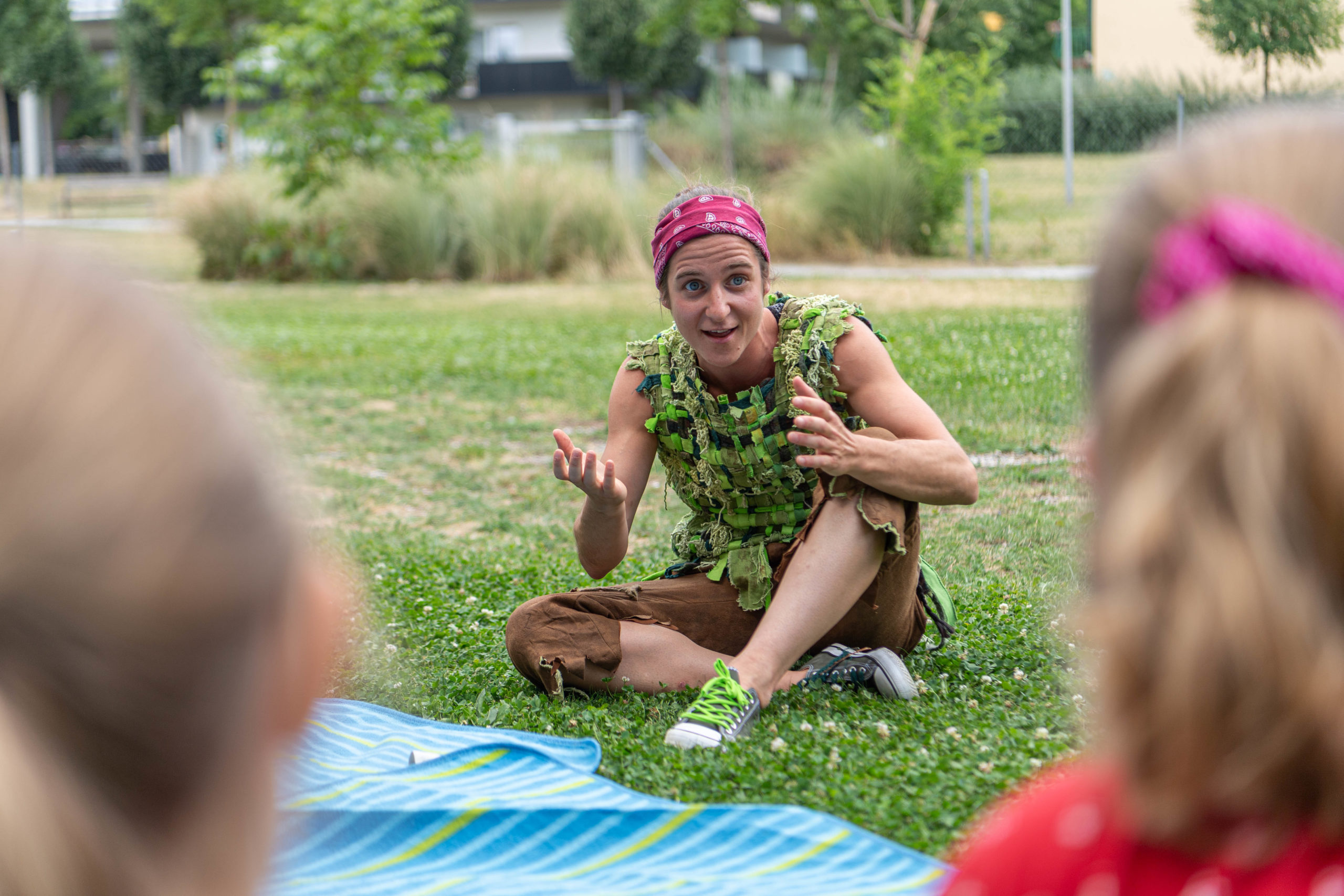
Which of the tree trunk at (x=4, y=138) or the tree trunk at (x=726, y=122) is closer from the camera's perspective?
the tree trunk at (x=726, y=122)

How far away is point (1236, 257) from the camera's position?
936 mm

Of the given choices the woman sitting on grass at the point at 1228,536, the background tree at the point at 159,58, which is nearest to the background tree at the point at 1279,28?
the woman sitting on grass at the point at 1228,536

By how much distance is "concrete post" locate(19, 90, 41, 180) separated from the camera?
4972cm

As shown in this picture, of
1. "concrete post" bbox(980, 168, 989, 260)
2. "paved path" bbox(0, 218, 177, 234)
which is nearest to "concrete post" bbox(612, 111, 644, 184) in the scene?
"concrete post" bbox(980, 168, 989, 260)

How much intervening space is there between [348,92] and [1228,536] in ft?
59.1

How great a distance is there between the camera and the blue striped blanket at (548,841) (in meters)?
2.34

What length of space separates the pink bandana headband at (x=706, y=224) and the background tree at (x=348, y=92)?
14793 mm

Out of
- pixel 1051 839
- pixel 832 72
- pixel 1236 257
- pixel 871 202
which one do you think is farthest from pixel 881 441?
pixel 832 72

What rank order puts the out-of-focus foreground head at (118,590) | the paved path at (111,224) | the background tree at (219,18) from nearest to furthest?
the out-of-focus foreground head at (118,590)
the paved path at (111,224)
the background tree at (219,18)

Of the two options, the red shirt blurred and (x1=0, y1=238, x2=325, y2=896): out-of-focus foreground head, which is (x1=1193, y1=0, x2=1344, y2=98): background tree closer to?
the red shirt blurred

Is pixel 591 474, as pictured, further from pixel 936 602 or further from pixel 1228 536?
pixel 1228 536

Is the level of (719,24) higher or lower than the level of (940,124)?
higher

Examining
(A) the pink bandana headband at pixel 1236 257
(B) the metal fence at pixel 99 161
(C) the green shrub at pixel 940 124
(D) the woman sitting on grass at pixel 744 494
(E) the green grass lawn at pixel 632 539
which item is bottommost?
(E) the green grass lawn at pixel 632 539

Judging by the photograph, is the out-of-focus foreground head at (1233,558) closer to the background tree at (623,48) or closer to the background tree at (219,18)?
the background tree at (219,18)
